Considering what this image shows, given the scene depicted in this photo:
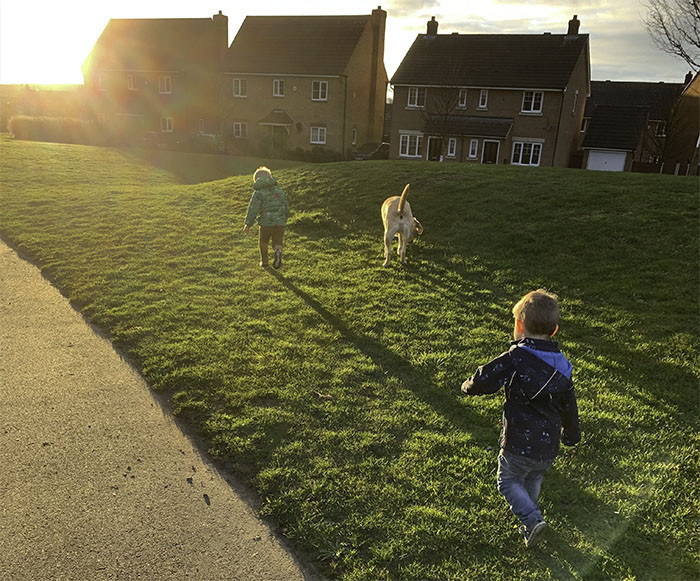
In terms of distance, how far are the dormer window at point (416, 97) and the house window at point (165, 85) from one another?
22746mm

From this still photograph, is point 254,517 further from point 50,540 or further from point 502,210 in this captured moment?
point 502,210

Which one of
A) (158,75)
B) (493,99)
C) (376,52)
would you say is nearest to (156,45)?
(158,75)

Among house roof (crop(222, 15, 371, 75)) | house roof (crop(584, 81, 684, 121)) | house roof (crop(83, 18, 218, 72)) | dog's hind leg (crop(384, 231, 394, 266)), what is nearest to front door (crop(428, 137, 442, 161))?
house roof (crop(222, 15, 371, 75))

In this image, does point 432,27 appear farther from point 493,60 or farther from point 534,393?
point 534,393

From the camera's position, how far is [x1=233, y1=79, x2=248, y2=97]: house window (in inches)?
1575

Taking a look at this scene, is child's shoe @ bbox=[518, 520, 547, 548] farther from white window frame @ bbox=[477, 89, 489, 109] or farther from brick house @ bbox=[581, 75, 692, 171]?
brick house @ bbox=[581, 75, 692, 171]

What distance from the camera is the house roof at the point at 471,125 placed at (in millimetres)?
31734

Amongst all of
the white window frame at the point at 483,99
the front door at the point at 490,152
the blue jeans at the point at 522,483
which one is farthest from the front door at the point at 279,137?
the blue jeans at the point at 522,483

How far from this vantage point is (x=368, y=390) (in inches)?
208

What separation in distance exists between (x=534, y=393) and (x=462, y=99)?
3398 cm

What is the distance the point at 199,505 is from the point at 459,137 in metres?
32.6

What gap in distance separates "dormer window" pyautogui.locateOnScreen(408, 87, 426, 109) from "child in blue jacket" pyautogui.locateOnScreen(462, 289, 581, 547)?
3397 cm

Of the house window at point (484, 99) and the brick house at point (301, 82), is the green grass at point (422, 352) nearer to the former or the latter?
the house window at point (484, 99)

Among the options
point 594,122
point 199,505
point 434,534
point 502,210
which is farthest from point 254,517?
point 594,122
